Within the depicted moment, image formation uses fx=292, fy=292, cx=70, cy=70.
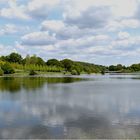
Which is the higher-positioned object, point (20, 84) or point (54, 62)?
point (54, 62)

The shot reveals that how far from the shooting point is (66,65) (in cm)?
16138

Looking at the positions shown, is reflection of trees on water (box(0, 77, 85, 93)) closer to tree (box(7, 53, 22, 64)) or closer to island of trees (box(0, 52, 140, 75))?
island of trees (box(0, 52, 140, 75))

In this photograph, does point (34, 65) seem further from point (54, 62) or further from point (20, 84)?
point (20, 84)

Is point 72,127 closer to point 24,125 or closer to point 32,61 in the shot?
point 24,125

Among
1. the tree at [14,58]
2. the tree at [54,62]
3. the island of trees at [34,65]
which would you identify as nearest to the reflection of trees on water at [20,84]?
the island of trees at [34,65]

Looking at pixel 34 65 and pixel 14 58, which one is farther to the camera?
pixel 14 58

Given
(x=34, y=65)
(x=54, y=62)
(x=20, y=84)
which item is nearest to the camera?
(x=20, y=84)

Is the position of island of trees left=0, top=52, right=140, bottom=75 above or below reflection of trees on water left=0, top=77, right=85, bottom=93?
above

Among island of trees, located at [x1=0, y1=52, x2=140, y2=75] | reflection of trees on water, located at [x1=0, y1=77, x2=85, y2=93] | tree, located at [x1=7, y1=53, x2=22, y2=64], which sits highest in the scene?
tree, located at [x1=7, y1=53, x2=22, y2=64]

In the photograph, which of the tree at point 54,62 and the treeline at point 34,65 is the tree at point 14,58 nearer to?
the treeline at point 34,65

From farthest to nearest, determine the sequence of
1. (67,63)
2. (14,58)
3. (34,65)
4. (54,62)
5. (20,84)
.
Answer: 1. (67,63)
2. (54,62)
3. (14,58)
4. (34,65)
5. (20,84)

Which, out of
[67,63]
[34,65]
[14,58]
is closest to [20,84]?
[34,65]

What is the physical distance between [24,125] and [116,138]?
16.6ft

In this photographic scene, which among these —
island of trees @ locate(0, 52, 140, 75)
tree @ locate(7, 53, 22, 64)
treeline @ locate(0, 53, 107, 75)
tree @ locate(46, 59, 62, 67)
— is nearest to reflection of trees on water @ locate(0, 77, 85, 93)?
island of trees @ locate(0, 52, 140, 75)
